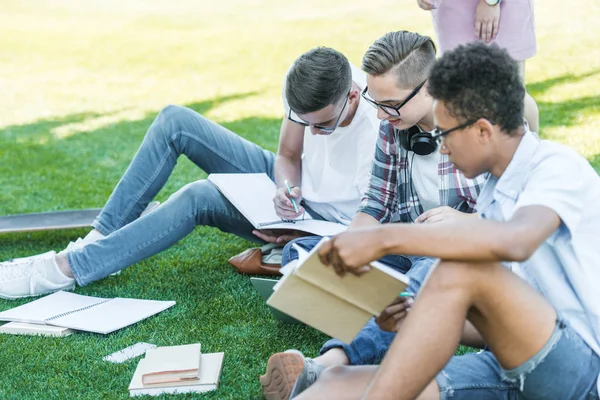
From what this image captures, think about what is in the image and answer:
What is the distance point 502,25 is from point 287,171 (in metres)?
1.42

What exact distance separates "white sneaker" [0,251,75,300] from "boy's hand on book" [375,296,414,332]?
1.92m

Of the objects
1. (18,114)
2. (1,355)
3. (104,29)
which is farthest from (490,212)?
(104,29)

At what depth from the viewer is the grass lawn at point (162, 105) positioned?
3117 millimetres

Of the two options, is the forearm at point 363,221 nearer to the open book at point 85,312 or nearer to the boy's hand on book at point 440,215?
the boy's hand on book at point 440,215

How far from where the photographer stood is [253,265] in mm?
3820

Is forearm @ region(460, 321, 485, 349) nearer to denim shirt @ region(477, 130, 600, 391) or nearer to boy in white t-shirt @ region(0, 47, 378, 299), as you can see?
denim shirt @ region(477, 130, 600, 391)

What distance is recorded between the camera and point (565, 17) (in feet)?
36.6

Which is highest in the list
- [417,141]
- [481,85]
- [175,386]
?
[481,85]

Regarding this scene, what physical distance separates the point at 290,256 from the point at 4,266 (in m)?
1.53

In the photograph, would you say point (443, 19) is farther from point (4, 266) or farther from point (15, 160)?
point (15, 160)

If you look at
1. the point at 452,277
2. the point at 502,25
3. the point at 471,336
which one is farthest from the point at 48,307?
the point at 502,25

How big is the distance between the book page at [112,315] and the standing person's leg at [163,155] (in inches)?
22.2

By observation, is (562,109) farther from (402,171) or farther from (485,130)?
(485,130)

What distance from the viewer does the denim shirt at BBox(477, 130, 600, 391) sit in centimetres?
198
